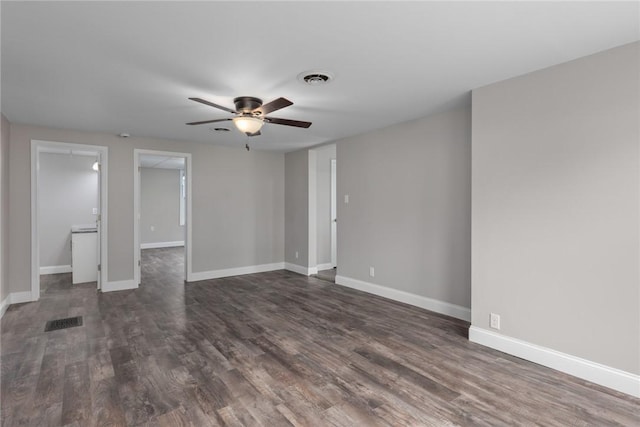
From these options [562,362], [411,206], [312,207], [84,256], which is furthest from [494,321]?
[84,256]

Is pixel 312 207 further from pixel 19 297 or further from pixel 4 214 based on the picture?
pixel 19 297

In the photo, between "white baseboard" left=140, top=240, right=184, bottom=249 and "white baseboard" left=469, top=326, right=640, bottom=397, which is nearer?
"white baseboard" left=469, top=326, right=640, bottom=397

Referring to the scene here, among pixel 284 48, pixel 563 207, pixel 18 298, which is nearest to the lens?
pixel 284 48

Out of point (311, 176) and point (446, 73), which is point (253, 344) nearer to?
point (446, 73)

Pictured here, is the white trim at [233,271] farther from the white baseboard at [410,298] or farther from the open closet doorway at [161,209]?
the open closet doorway at [161,209]

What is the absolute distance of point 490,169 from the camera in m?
2.99

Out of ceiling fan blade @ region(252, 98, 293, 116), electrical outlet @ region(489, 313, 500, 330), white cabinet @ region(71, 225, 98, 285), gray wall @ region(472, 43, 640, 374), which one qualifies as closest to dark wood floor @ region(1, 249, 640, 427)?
Result: electrical outlet @ region(489, 313, 500, 330)

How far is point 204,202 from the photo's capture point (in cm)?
588

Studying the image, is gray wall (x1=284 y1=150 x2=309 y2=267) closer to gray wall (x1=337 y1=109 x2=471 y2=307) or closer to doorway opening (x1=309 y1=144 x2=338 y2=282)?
doorway opening (x1=309 y1=144 x2=338 y2=282)

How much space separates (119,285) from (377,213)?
415 centimetres

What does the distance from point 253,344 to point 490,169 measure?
108 inches

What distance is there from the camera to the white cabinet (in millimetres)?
5547

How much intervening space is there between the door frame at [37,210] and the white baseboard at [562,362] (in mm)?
5166

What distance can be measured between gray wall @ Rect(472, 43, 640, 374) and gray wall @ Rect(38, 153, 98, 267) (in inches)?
285
